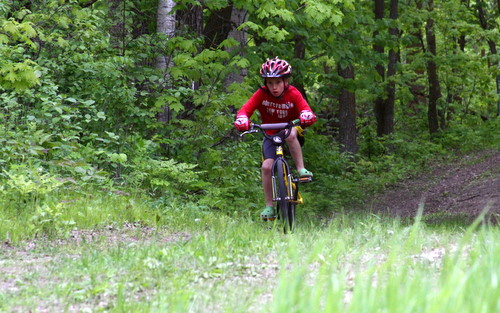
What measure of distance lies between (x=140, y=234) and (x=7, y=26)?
347 centimetres

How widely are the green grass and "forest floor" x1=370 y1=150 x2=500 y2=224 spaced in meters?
5.98

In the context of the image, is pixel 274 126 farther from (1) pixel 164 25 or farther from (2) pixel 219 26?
(2) pixel 219 26

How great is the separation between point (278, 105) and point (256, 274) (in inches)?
154

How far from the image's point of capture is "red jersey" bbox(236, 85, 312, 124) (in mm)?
8203

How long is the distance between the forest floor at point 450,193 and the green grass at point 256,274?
5.98 metres

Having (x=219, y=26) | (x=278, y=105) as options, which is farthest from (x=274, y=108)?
(x=219, y=26)

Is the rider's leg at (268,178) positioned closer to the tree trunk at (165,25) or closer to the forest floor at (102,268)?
the forest floor at (102,268)

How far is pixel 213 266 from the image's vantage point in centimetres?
478

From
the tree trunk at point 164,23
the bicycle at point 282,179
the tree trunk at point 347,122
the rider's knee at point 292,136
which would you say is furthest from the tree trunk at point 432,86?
the bicycle at point 282,179

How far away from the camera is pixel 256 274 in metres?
4.59

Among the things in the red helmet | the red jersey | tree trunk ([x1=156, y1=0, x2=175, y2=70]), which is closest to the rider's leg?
the red jersey

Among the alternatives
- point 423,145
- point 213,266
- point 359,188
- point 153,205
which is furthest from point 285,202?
point 423,145

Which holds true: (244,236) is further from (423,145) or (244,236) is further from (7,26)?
(423,145)

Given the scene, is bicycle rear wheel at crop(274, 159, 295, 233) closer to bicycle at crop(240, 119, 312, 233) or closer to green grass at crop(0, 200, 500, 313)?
bicycle at crop(240, 119, 312, 233)
